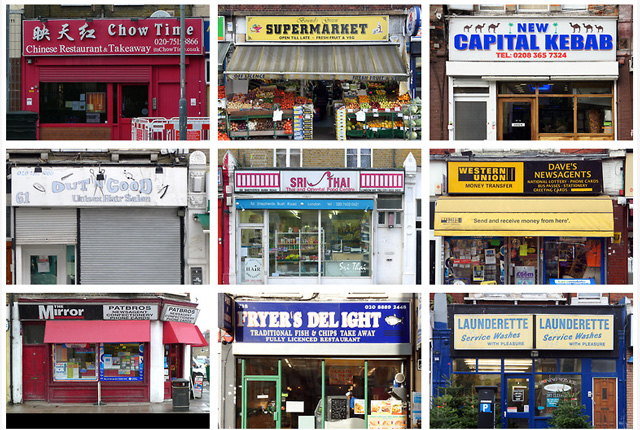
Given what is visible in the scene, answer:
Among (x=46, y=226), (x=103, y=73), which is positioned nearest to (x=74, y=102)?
(x=103, y=73)

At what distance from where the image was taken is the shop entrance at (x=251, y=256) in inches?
448

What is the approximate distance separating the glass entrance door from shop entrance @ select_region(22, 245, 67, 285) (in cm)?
306

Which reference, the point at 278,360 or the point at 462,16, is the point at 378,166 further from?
the point at 278,360

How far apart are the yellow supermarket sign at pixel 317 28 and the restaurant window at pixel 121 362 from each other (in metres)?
4.90

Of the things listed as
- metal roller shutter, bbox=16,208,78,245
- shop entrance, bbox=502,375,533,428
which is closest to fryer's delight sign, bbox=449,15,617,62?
shop entrance, bbox=502,375,533,428

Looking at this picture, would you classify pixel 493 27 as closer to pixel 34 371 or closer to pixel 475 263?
pixel 475 263

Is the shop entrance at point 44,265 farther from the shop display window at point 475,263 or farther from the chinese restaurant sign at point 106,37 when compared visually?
the shop display window at point 475,263

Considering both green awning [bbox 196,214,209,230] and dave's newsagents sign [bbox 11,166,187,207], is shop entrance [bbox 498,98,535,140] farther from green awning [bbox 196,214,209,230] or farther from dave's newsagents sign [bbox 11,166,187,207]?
dave's newsagents sign [bbox 11,166,187,207]

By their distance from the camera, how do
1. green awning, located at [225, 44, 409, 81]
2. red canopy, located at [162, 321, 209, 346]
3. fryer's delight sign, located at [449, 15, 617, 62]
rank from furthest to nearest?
1. red canopy, located at [162, 321, 209, 346]
2. fryer's delight sign, located at [449, 15, 617, 62]
3. green awning, located at [225, 44, 409, 81]

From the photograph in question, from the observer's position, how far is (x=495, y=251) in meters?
11.7

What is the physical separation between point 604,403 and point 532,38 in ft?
16.9

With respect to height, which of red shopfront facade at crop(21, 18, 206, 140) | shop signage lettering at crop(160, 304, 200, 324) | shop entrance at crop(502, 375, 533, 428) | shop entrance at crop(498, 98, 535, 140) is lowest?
shop entrance at crop(502, 375, 533, 428)

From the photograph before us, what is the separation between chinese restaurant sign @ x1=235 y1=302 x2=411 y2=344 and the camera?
11125mm

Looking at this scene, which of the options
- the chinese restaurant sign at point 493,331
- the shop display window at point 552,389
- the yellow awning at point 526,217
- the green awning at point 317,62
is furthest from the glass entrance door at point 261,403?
the green awning at point 317,62
